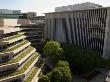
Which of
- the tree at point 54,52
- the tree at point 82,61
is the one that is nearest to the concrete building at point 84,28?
the tree at point 82,61

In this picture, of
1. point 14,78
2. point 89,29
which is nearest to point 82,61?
point 89,29

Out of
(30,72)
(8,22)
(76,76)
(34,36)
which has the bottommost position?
(76,76)

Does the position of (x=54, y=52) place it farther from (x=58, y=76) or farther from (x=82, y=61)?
(x=58, y=76)

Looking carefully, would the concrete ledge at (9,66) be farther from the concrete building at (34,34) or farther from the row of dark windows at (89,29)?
the concrete building at (34,34)

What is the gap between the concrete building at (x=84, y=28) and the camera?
3465 inches

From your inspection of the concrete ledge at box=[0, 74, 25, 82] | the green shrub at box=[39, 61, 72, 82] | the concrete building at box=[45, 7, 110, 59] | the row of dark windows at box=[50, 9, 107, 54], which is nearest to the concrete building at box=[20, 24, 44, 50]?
the concrete building at box=[45, 7, 110, 59]

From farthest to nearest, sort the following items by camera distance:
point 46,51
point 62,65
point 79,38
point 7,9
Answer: point 7,9
point 79,38
point 46,51
point 62,65

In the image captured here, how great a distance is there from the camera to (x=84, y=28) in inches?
3888

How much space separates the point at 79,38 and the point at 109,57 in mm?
20827

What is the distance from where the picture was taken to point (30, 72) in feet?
217

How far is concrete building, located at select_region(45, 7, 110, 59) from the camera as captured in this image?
88.0 meters

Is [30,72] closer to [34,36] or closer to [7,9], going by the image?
[34,36]

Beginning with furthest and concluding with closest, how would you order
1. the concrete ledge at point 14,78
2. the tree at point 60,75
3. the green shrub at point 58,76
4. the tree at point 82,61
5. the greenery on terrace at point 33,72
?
1. the tree at point 82,61
2. the tree at point 60,75
3. the green shrub at point 58,76
4. the greenery on terrace at point 33,72
5. the concrete ledge at point 14,78

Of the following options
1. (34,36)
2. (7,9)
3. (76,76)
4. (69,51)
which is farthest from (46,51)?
(7,9)
